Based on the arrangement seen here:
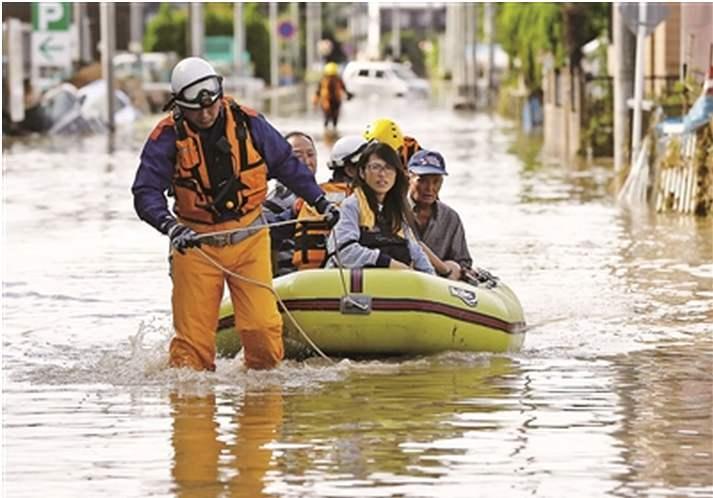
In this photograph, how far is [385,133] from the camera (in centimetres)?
1409

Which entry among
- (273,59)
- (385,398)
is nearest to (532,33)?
(385,398)

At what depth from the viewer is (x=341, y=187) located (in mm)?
13844

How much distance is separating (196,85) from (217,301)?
111 centimetres

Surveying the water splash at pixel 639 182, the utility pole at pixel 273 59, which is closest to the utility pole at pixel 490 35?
the utility pole at pixel 273 59

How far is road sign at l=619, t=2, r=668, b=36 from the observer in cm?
2789

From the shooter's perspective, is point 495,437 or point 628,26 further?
point 628,26

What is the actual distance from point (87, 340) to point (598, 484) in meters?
6.15

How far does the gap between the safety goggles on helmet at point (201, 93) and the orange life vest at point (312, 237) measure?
66.2 inches

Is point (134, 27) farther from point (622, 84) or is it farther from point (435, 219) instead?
point (435, 219)

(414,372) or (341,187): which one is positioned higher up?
(341,187)

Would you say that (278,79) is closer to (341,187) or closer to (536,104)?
(536,104)

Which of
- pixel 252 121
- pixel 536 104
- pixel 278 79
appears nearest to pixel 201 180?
pixel 252 121

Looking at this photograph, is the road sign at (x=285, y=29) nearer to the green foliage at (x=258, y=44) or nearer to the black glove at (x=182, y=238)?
the green foliage at (x=258, y=44)

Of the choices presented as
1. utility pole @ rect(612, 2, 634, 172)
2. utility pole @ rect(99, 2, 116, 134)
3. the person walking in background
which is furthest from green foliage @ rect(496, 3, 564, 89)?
the person walking in background
